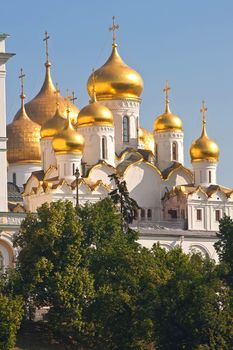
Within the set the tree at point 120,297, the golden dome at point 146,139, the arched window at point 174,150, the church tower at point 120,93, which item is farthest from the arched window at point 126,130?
the tree at point 120,297

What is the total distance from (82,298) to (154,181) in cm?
2828

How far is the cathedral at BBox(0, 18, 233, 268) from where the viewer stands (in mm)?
92188

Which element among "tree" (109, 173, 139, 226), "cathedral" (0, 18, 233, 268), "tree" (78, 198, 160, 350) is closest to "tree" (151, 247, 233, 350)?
"tree" (78, 198, 160, 350)

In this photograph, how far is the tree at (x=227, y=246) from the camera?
72.6 metres

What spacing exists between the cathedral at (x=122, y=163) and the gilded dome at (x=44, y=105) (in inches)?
20.5

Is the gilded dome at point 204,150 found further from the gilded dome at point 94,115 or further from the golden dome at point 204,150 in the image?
the gilded dome at point 94,115

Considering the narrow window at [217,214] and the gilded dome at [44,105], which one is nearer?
the narrow window at [217,214]

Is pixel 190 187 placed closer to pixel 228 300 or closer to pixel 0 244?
pixel 0 244

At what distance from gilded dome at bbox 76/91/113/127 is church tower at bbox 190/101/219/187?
5010 mm

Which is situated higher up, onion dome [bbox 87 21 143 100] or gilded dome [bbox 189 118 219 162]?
onion dome [bbox 87 21 143 100]

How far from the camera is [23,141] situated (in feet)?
323

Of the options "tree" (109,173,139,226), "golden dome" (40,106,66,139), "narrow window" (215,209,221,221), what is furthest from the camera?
"narrow window" (215,209,221,221)

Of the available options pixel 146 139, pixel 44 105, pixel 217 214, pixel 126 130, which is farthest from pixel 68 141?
pixel 146 139

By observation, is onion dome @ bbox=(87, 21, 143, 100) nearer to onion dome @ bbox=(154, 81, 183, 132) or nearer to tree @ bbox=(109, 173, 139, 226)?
onion dome @ bbox=(154, 81, 183, 132)
